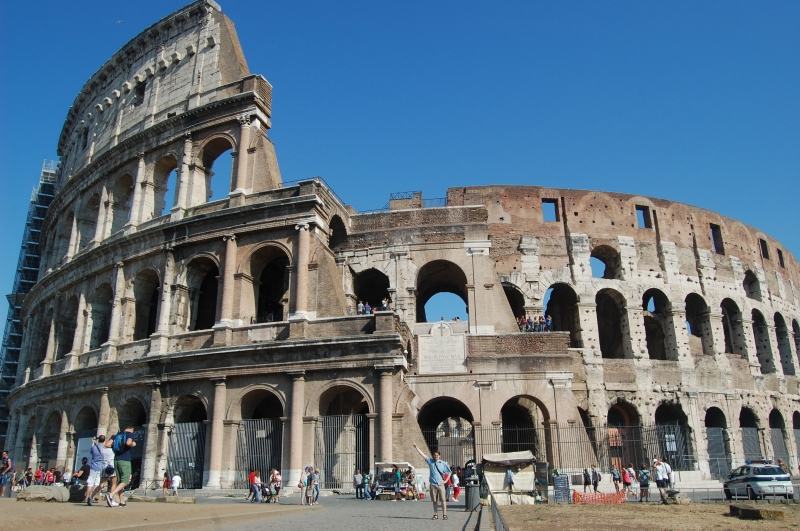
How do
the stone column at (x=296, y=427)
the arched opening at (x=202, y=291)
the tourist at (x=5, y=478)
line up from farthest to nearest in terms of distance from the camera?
the arched opening at (x=202, y=291) → the tourist at (x=5, y=478) → the stone column at (x=296, y=427)

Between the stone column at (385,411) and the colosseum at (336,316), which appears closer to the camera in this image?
the stone column at (385,411)

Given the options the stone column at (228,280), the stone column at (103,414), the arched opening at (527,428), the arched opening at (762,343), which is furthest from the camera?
the arched opening at (762,343)

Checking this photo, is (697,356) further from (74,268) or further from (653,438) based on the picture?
(74,268)

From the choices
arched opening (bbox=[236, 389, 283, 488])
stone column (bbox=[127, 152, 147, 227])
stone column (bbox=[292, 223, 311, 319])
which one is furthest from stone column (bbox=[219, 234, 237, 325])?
stone column (bbox=[127, 152, 147, 227])

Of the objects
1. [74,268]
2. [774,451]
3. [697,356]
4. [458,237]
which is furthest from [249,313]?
[774,451]

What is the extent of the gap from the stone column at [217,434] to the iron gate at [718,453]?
57.8ft

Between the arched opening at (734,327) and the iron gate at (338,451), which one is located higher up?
the arched opening at (734,327)

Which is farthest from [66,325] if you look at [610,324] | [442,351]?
[610,324]

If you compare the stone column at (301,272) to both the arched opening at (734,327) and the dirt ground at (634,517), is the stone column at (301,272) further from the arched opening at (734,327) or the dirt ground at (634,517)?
the arched opening at (734,327)

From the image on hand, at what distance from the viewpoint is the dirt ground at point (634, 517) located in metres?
9.64

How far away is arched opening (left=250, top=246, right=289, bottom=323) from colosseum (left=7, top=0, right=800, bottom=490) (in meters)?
0.10

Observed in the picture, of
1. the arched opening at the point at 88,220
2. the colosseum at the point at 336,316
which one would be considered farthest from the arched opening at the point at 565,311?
the arched opening at the point at 88,220

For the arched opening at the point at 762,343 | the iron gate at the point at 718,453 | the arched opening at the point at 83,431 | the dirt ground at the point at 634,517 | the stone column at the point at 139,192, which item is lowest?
the dirt ground at the point at 634,517

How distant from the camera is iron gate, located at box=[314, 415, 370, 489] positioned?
17.1m
